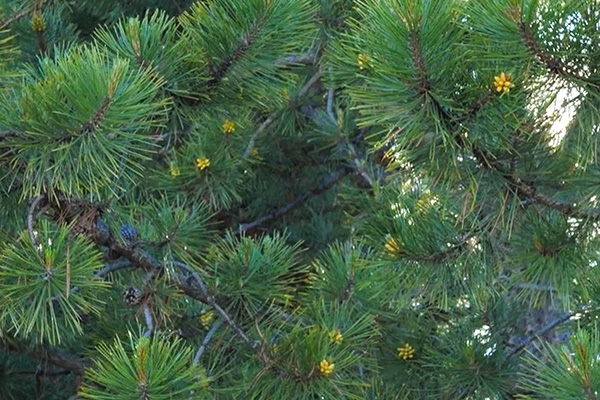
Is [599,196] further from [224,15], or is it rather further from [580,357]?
[224,15]

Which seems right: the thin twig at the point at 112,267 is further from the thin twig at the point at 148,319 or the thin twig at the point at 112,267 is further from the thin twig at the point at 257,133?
the thin twig at the point at 257,133

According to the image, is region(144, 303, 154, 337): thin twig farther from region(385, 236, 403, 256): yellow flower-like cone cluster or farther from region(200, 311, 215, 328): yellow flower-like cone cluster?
region(385, 236, 403, 256): yellow flower-like cone cluster

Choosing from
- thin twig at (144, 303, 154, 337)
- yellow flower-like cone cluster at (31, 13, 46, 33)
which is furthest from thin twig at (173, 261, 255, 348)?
yellow flower-like cone cluster at (31, 13, 46, 33)

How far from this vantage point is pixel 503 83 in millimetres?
1638

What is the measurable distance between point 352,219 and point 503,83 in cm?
126

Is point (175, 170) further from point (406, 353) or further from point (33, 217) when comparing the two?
point (33, 217)

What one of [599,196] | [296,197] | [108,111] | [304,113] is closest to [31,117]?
[108,111]

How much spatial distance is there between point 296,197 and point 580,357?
7.89 feet

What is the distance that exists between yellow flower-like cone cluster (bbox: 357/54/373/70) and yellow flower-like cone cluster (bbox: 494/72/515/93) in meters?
0.20

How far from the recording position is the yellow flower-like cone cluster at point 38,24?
279 cm

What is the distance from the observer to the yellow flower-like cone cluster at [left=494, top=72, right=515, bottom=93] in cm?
163

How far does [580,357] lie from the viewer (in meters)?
1.61

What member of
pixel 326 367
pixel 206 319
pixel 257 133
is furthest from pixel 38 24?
pixel 326 367

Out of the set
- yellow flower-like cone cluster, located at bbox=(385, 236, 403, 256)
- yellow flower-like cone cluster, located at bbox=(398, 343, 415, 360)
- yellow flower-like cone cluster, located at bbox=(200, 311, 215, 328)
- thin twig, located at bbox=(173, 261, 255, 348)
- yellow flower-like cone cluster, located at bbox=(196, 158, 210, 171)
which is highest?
yellow flower-like cone cluster, located at bbox=(385, 236, 403, 256)
